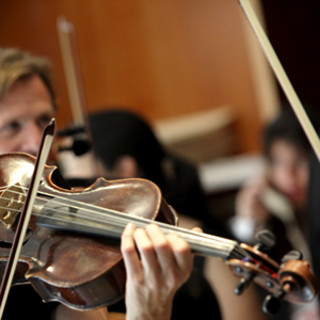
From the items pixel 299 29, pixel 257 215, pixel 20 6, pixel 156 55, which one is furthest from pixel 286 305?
pixel 20 6

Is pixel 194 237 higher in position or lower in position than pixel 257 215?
higher

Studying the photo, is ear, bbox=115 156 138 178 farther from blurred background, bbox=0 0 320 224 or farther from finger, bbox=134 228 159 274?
blurred background, bbox=0 0 320 224

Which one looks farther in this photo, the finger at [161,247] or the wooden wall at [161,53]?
the wooden wall at [161,53]

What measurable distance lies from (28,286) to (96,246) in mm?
172

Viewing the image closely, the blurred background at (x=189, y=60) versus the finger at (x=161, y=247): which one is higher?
the finger at (x=161, y=247)

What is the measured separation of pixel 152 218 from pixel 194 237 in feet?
0.19

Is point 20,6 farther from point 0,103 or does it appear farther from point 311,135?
point 311,135

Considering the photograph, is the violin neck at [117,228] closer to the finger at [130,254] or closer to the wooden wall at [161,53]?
the finger at [130,254]

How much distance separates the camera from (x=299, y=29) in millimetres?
3184

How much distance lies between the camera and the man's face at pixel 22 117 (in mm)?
1077

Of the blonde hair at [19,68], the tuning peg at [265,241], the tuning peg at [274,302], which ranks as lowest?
the tuning peg at [274,302]

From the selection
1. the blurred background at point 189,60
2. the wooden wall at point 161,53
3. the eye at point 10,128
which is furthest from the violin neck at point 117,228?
the wooden wall at point 161,53

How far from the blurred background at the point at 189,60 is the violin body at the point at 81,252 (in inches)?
93.6

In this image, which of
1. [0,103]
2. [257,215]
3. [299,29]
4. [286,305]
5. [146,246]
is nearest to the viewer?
[146,246]
